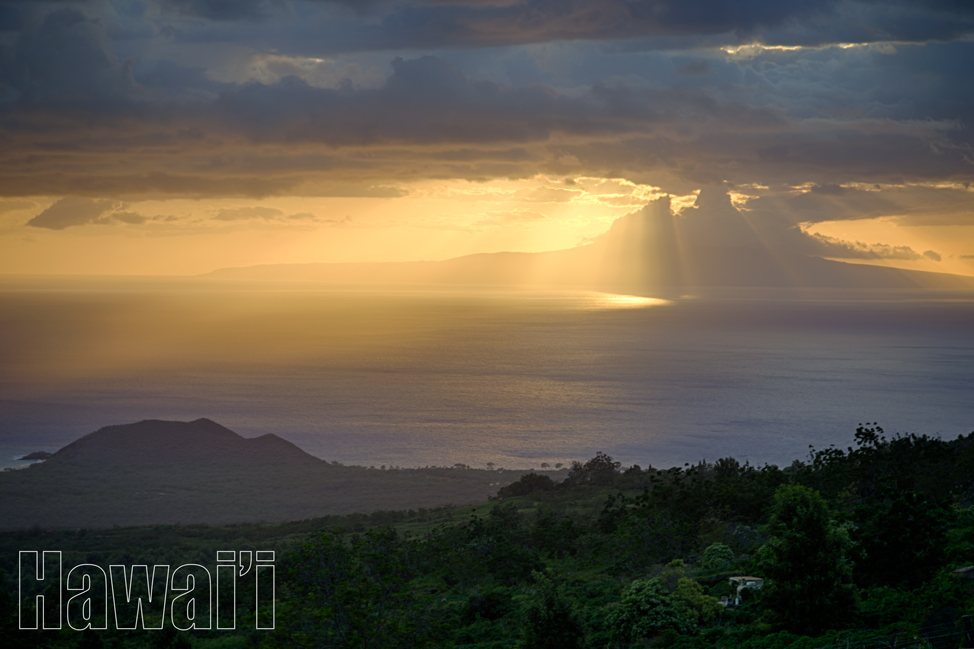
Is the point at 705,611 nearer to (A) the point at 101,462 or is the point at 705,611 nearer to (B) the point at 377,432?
(A) the point at 101,462

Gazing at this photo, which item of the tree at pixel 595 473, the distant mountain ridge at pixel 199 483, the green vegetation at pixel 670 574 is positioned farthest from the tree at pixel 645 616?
the tree at pixel 595 473

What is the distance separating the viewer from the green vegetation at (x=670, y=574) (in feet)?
51.4

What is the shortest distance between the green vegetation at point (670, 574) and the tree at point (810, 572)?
0.03m

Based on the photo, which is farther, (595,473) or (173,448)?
(173,448)

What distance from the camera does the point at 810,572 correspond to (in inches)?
620

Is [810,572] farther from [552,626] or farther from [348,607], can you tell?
[348,607]

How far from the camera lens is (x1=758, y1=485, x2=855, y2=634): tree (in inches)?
617

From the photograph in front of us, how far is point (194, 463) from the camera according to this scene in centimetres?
6956

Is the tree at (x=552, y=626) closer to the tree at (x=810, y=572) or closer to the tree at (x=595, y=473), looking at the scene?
the tree at (x=810, y=572)

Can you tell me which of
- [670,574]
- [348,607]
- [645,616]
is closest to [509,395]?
[670,574]

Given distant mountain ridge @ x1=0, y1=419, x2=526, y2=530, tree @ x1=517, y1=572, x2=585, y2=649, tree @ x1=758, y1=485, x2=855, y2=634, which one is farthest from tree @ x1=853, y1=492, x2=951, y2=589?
distant mountain ridge @ x1=0, y1=419, x2=526, y2=530

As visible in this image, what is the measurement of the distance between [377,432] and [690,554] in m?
63.0

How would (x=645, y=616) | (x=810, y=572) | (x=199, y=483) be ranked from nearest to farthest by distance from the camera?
1. (x=810, y=572)
2. (x=645, y=616)
3. (x=199, y=483)

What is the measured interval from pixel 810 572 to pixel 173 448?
68.9 metres
